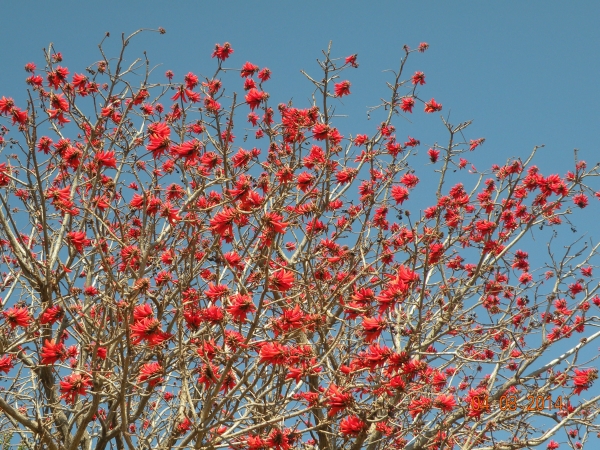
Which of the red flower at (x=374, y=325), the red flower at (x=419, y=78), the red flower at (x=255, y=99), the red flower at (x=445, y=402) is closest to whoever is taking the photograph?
the red flower at (x=374, y=325)

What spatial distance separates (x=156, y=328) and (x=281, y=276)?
825mm

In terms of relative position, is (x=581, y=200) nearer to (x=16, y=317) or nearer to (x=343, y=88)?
(x=343, y=88)

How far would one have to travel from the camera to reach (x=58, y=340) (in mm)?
5418

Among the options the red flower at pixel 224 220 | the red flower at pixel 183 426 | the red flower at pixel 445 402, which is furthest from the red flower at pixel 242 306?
the red flower at pixel 445 402

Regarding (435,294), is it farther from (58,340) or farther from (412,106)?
(58,340)

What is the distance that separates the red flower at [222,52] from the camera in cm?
645

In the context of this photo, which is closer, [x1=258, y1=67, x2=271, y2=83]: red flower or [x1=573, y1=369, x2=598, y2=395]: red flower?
[x1=573, y1=369, x2=598, y2=395]: red flower

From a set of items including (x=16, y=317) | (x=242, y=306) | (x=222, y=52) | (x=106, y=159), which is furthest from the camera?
(x=222, y=52)

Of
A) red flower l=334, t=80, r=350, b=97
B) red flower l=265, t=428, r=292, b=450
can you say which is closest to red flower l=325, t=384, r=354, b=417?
red flower l=265, t=428, r=292, b=450

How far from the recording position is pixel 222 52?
21.3 ft

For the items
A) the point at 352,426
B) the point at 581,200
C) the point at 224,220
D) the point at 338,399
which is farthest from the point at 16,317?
the point at 581,200

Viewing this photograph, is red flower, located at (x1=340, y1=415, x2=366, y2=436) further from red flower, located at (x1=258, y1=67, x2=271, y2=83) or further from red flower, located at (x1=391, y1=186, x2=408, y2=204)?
red flower, located at (x1=258, y1=67, x2=271, y2=83)

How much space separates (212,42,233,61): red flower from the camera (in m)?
6.45

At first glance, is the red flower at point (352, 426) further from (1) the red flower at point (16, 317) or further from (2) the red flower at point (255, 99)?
(2) the red flower at point (255, 99)
